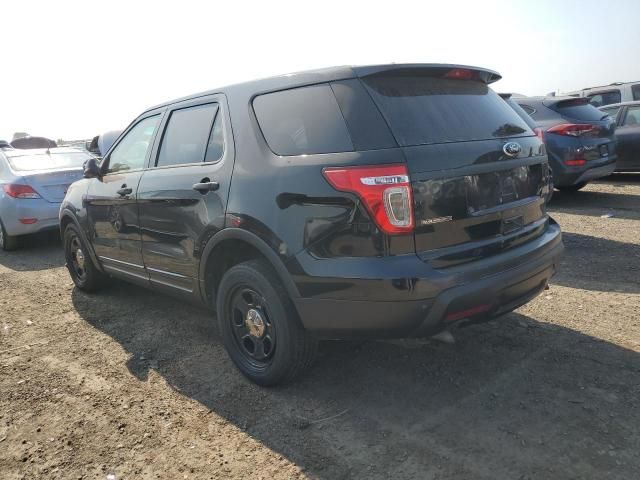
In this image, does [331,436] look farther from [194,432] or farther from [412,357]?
[412,357]

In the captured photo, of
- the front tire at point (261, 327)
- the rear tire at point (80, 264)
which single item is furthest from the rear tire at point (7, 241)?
the front tire at point (261, 327)

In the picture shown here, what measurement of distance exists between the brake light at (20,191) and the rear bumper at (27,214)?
0.20 ft

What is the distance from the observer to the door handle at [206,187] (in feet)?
10.4

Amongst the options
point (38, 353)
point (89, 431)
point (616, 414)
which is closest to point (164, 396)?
point (89, 431)

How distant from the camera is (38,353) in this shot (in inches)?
154

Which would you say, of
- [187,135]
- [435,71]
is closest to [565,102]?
[435,71]

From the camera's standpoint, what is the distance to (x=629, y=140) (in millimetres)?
9469

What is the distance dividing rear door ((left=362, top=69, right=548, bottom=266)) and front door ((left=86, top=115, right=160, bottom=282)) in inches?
86.3

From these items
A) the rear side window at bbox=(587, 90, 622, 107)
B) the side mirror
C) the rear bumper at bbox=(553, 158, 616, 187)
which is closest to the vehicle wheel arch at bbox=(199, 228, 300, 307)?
the side mirror

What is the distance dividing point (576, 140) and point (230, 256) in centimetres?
631

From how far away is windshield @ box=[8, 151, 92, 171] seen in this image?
7566 millimetres

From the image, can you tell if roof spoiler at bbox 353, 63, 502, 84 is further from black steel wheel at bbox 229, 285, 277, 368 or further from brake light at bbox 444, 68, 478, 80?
black steel wheel at bbox 229, 285, 277, 368

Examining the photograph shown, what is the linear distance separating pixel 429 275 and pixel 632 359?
5.45 feet

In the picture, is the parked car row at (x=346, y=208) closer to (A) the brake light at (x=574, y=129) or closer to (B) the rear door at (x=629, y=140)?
(A) the brake light at (x=574, y=129)
